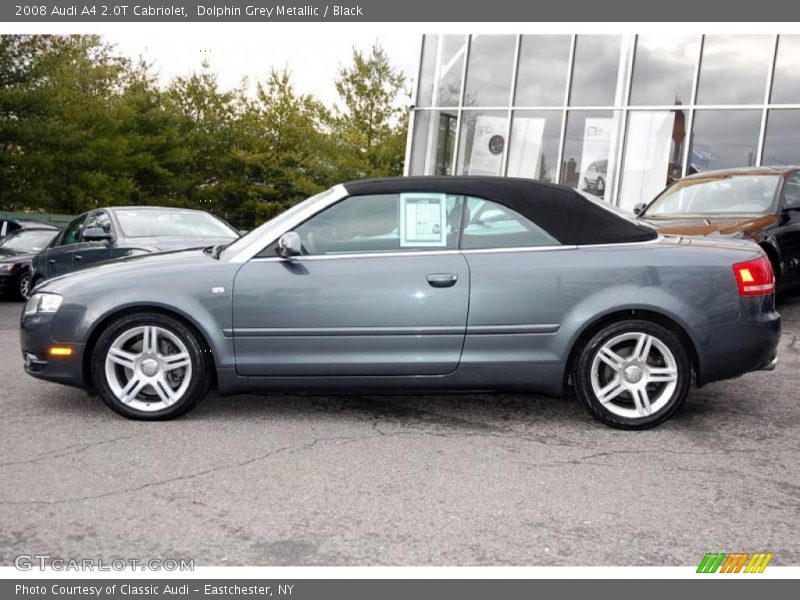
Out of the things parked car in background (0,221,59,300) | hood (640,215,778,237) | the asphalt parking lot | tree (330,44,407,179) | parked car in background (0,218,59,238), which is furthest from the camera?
tree (330,44,407,179)

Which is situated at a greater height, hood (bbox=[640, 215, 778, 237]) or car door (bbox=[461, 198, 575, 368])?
hood (bbox=[640, 215, 778, 237])

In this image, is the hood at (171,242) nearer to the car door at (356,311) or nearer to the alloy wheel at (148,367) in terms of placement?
the alloy wheel at (148,367)

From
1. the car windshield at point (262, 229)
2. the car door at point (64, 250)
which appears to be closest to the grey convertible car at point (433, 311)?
the car windshield at point (262, 229)

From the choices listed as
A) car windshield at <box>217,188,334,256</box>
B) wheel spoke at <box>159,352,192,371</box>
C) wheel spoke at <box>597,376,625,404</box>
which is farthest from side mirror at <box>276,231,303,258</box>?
wheel spoke at <box>597,376,625,404</box>

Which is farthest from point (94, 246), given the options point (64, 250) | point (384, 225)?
point (384, 225)

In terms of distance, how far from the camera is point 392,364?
5.12 m

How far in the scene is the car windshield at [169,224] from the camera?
397 inches

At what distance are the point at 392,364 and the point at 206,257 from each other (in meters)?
1.35

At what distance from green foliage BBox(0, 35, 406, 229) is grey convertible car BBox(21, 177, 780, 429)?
23.3 m

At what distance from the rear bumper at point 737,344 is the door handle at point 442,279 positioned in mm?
1402

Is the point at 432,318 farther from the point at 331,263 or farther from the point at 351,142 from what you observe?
the point at 351,142

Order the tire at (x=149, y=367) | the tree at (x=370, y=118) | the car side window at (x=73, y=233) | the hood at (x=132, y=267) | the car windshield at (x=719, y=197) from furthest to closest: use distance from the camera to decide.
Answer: the tree at (x=370, y=118), the car side window at (x=73, y=233), the car windshield at (x=719, y=197), the hood at (x=132, y=267), the tire at (x=149, y=367)

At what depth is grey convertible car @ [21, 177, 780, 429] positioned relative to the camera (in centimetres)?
509

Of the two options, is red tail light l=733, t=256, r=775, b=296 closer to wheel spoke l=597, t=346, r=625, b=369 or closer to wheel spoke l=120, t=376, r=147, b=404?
wheel spoke l=597, t=346, r=625, b=369
